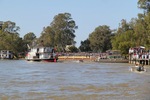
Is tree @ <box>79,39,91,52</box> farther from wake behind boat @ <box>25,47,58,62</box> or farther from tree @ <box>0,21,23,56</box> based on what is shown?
wake behind boat @ <box>25,47,58,62</box>

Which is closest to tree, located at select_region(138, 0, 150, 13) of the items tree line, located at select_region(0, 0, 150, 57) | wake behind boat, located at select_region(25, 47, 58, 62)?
wake behind boat, located at select_region(25, 47, 58, 62)

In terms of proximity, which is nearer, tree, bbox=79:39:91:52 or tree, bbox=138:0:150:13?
tree, bbox=138:0:150:13

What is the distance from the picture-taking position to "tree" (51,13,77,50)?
166 m

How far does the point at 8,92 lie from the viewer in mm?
29312

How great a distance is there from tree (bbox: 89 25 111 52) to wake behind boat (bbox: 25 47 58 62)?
43.8 meters

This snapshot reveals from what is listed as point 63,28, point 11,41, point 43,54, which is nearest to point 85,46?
point 63,28

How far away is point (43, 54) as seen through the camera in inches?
4466

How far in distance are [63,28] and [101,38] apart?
19.3 m

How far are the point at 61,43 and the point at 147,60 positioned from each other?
80864mm

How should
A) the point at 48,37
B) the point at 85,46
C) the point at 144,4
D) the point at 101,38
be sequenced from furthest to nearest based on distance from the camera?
the point at 85,46, the point at 48,37, the point at 101,38, the point at 144,4

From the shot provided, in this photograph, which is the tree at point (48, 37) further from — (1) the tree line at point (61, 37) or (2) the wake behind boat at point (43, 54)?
(2) the wake behind boat at point (43, 54)

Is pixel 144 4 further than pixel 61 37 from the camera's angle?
No

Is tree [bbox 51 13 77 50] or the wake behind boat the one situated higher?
tree [bbox 51 13 77 50]

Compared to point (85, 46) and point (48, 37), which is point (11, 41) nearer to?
point (48, 37)
